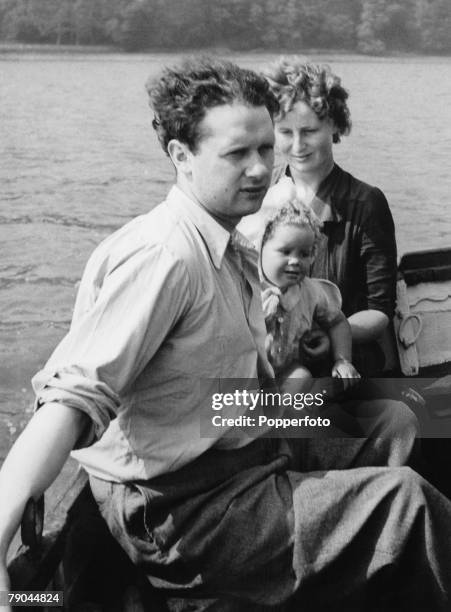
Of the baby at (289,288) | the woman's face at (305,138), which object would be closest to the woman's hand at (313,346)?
the baby at (289,288)

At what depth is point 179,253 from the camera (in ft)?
4.04

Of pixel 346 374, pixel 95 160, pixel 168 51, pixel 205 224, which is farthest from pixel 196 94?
pixel 95 160

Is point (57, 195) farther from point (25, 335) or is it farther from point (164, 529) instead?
point (164, 529)

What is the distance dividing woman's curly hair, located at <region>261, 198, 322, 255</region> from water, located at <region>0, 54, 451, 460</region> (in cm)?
414

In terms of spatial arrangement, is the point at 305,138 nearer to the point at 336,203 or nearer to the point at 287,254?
the point at 336,203

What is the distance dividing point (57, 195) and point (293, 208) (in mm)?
6579

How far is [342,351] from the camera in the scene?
1983 millimetres

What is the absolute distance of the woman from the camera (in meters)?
2.19

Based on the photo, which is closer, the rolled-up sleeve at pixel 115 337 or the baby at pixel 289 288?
the rolled-up sleeve at pixel 115 337

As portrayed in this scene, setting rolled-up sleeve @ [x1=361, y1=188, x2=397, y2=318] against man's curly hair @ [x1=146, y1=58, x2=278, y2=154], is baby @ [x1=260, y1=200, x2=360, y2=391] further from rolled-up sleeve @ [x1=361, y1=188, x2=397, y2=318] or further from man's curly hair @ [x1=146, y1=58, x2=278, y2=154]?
man's curly hair @ [x1=146, y1=58, x2=278, y2=154]

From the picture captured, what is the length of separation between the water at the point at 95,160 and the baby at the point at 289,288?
13.5 ft

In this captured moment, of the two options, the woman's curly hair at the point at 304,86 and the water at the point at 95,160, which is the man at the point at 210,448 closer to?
the woman's curly hair at the point at 304,86

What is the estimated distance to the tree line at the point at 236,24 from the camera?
5.21 m

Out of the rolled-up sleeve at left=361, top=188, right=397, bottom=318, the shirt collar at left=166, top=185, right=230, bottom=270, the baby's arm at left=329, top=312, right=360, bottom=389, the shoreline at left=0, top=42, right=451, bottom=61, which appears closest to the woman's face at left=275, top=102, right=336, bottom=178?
the rolled-up sleeve at left=361, top=188, right=397, bottom=318
